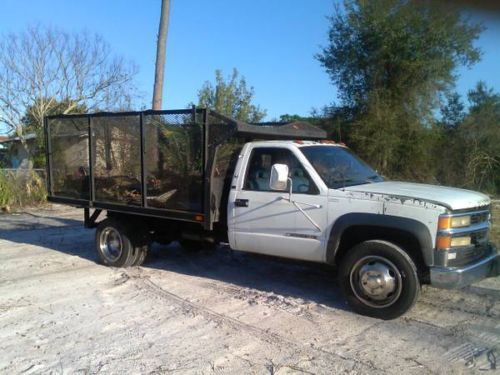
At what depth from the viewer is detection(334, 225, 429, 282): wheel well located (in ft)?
17.4

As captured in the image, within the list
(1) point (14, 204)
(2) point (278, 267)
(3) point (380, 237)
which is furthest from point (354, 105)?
(3) point (380, 237)

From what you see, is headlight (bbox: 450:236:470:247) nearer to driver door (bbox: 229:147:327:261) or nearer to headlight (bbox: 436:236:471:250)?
headlight (bbox: 436:236:471:250)

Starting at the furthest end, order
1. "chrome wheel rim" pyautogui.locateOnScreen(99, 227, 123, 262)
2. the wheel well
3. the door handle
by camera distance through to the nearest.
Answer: "chrome wheel rim" pyautogui.locateOnScreen(99, 227, 123, 262), the door handle, the wheel well

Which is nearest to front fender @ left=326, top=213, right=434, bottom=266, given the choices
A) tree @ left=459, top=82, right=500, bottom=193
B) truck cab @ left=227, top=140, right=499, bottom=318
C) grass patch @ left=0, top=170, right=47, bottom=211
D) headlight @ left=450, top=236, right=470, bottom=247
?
truck cab @ left=227, top=140, right=499, bottom=318

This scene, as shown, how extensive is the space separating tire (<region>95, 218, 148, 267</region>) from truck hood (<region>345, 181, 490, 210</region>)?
370 centimetres

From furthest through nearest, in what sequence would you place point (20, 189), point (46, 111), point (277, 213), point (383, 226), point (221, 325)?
point (46, 111)
point (20, 189)
point (277, 213)
point (383, 226)
point (221, 325)

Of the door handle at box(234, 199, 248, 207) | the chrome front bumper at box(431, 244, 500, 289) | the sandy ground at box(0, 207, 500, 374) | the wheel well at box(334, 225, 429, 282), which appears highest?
A: the door handle at box(234, 199, 248, 207)

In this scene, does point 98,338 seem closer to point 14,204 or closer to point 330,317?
point 330,317

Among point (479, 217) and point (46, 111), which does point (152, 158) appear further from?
point (46, 111)

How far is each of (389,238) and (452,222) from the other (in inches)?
28.2

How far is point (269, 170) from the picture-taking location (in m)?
6.40

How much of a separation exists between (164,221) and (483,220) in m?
4.56

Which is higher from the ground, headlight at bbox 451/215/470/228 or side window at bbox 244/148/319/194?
side window at bbox 244/148/319/194

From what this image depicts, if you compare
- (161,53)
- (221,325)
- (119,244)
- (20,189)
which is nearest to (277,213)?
(221,325)
